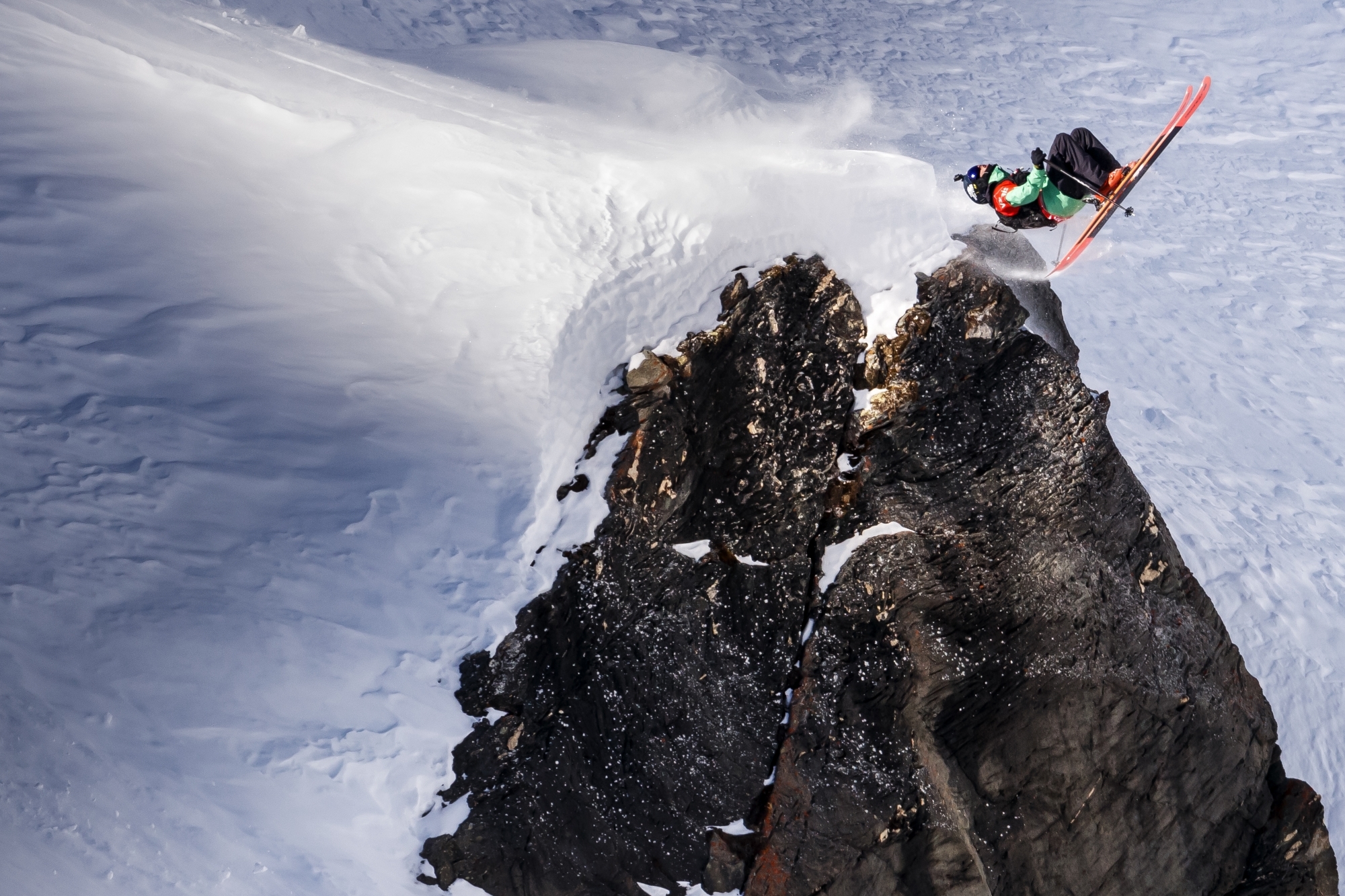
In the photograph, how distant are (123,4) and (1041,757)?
7.03 m

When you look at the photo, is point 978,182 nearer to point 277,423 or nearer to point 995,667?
point 995,667

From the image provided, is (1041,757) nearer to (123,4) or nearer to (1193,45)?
(123,4)

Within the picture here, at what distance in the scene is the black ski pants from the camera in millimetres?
5457

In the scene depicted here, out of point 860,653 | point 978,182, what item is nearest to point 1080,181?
point 978,182

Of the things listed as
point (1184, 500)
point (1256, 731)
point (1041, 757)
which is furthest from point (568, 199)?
point (1184, 500)

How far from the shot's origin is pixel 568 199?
4.93 meters

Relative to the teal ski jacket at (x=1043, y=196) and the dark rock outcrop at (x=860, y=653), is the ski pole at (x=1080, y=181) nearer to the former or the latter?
the teal ski jacket at (x=1043, y=196)

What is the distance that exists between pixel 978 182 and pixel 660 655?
365cm

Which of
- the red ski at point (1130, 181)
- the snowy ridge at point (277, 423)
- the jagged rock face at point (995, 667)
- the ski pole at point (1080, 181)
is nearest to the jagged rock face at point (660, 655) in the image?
the snowy ridge at point (277, 423)

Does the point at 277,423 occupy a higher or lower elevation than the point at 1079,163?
lower

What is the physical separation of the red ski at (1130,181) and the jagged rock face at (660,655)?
2459 millimetres

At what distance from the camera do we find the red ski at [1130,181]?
5.34m

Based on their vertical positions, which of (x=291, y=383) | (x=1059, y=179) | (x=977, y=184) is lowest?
(x=291, y=383)

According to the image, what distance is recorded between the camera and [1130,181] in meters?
5.43
